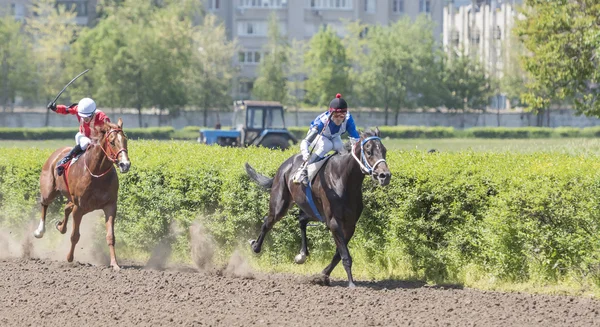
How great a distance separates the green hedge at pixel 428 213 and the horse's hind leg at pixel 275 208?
62 cm

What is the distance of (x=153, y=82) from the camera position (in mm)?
68062

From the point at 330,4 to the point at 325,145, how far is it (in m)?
82.2

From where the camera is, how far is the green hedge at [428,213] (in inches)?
418

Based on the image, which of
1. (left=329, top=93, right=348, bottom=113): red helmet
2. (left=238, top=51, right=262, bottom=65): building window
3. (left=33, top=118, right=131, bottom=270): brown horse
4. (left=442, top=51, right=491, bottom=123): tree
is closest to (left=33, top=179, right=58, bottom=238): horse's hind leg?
(left=33, top=118, right=131, bottom=270): brown horse

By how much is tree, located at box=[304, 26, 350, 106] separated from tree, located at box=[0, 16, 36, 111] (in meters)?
21.7

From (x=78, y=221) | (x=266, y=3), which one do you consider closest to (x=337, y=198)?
(x=78, y=221)

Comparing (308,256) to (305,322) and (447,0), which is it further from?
(447,0)

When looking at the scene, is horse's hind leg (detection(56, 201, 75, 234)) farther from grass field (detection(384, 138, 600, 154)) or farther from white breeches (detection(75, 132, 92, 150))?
grass field (detection(384, 138, 600, 154))

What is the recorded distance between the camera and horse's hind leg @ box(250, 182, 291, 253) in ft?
40.4

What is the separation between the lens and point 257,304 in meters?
9.93

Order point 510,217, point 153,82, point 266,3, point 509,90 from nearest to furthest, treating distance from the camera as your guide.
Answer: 1. point 510,217
2. point 153,82
3. point 509,90
4. point 266,3

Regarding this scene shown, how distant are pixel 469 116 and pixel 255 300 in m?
68.7

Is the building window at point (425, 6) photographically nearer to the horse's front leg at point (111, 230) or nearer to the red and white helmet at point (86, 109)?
the red and white helmet at point (86, 109)

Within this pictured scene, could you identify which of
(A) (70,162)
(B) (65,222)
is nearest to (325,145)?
(A) (70,162)
